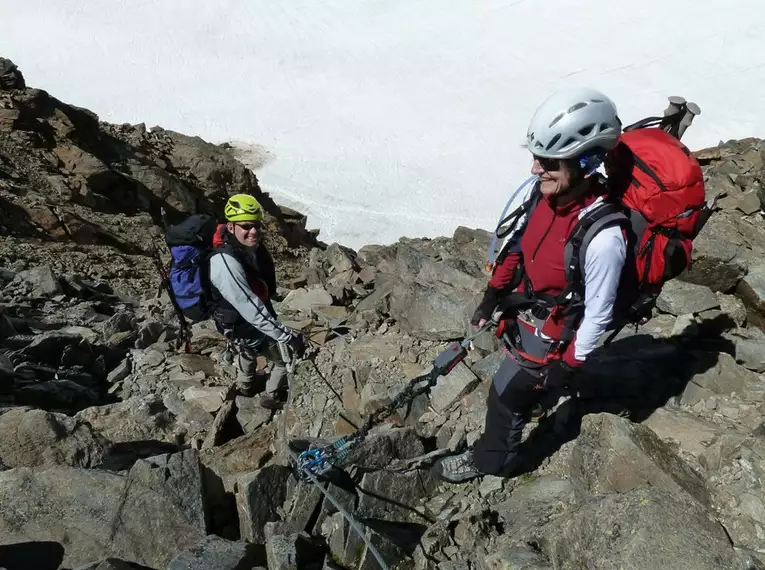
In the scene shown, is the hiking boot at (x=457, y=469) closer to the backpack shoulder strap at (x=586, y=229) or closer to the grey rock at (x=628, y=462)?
the grey rock at (x=628, y=462)

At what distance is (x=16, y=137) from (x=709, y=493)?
1677 cm

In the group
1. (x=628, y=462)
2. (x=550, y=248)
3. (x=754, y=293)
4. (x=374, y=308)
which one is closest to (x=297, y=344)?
(x=374, y=308)

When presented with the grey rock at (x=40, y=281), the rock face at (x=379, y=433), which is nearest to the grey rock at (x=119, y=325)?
the rock face at (x=379, y=433)

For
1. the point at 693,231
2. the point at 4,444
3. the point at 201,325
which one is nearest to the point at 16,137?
the point at 201,325

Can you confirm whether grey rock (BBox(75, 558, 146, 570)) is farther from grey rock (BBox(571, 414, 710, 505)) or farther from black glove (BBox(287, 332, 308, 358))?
grey rock (BBox(571, 414, 710, 505))

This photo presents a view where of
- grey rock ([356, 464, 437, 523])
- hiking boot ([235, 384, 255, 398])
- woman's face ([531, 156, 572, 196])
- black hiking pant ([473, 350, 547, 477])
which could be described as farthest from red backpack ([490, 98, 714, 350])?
hiking boot ([235, 384, 255, 398])

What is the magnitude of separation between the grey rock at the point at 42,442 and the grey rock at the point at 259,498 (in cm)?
130

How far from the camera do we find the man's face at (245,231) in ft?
18.5

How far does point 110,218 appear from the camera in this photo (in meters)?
15.1

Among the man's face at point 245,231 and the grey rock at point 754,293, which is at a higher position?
the man's face at point 245,231

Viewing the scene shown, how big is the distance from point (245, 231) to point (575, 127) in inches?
120

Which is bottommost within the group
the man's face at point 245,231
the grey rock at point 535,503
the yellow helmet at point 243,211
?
the grey rock at point 535,503

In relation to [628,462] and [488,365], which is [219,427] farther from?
[628,462]

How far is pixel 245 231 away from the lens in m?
5.64
